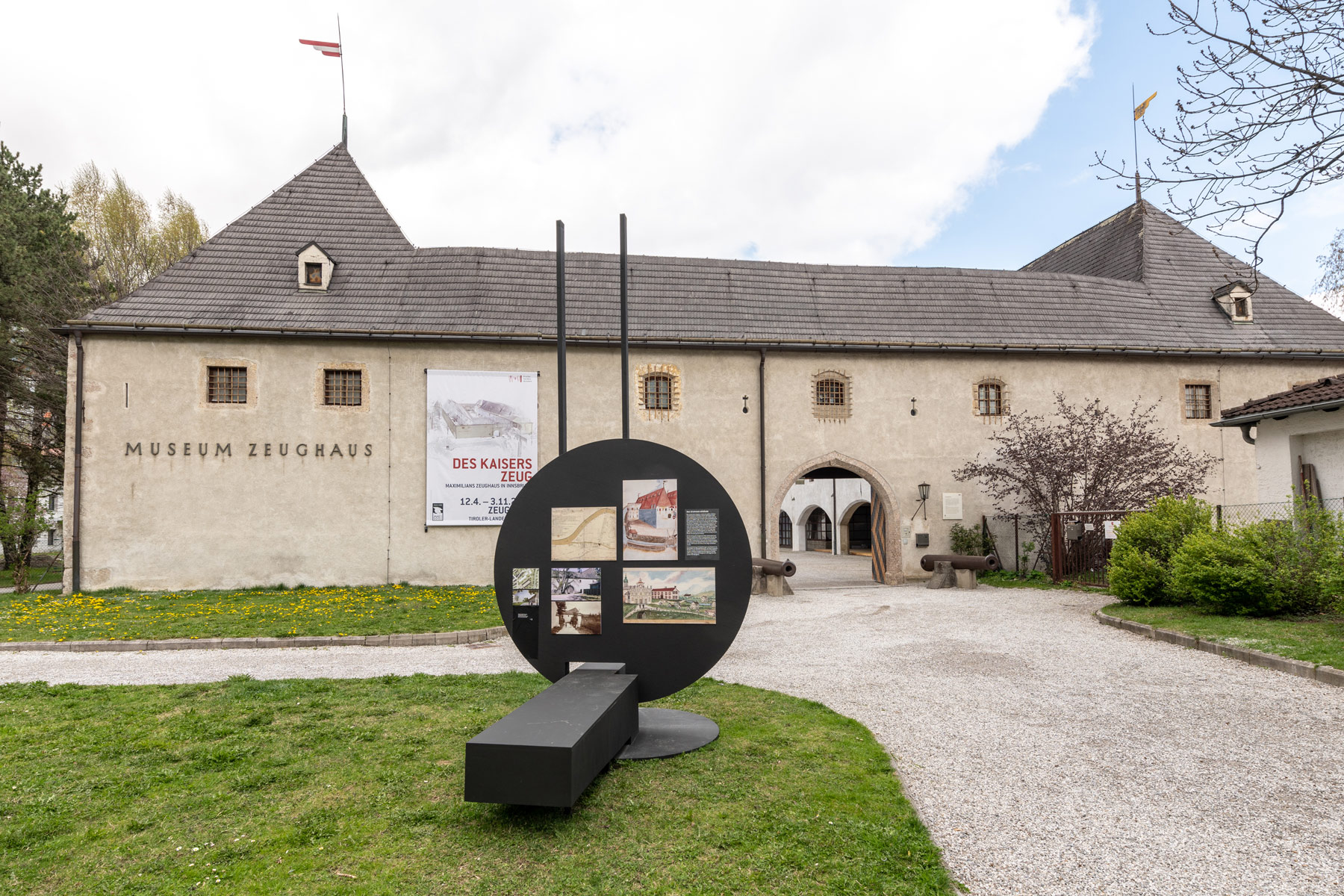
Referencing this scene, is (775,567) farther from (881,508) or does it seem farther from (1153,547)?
(1153,547)

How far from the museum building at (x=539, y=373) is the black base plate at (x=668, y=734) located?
11.1 m

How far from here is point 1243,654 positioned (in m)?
8.26

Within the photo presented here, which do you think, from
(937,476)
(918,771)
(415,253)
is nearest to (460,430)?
(415,253)

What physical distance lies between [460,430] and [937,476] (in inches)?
445

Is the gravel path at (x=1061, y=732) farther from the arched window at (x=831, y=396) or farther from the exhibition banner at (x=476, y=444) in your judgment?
the arched window at (x=831, y=396)

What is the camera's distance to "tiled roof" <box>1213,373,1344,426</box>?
11.8 m

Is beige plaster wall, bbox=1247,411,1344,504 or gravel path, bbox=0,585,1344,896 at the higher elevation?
beige plaster wall, bbox=1247,411,1344,504

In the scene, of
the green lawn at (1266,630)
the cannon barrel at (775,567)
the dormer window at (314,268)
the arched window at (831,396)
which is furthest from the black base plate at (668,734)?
the dormer window at (314,268)

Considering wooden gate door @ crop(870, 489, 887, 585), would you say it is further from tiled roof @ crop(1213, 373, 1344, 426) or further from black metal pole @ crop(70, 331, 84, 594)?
black metal pole @ crop(70, 331, 84, 594)

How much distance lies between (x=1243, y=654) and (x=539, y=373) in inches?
531

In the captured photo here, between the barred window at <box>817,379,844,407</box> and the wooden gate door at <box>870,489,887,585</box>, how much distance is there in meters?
2.43

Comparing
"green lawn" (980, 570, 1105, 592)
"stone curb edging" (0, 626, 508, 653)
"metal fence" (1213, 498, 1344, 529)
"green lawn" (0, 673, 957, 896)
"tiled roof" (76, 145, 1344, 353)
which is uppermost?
"tiled roof" (76, 145, 1344, 353)

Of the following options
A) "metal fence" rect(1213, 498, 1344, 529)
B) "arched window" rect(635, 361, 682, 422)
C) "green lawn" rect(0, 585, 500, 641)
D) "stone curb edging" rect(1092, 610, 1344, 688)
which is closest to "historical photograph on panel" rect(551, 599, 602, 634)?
"green lawn" rect(0, 585, 500, 641)

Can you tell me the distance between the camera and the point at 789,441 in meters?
17.9
